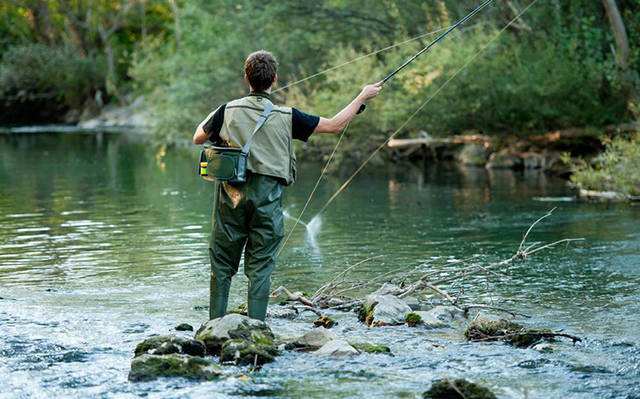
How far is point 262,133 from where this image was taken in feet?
26.3

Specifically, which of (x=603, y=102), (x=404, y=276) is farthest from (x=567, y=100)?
(x=404, y=276)

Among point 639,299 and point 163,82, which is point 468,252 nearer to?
point 639,299

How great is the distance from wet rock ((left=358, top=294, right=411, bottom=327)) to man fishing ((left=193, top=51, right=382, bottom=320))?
3.54 feet

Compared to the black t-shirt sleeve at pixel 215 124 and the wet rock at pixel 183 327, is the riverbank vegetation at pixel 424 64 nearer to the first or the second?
the wet rock at pixel 183 327

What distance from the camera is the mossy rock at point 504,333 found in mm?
7988

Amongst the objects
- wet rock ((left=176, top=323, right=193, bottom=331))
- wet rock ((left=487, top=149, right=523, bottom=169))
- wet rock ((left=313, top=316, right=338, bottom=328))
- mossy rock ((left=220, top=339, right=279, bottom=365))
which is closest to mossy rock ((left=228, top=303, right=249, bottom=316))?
wet rock ((left=176, top=323, right=193, bottom=331))

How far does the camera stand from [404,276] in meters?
10.7

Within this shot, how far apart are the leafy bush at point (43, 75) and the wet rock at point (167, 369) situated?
56.0 m

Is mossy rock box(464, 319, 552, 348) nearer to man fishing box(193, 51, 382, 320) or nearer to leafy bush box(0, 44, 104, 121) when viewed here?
man fishing box(193, 51, 382, 320)

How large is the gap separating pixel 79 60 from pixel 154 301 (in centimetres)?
5327

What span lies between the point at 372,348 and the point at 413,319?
1.12m

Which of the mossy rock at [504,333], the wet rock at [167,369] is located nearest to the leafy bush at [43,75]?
the mossy rock at [504,333]

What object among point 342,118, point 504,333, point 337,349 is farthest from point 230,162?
point 504,333

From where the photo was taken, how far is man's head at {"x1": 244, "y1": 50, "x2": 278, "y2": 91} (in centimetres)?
798
